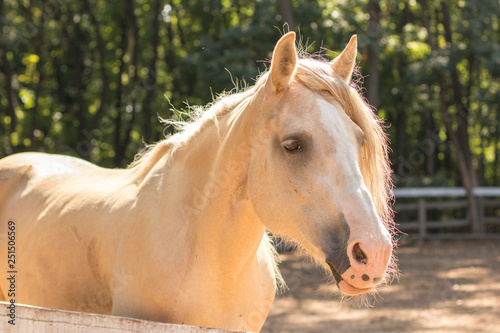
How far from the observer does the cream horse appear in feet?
6.15

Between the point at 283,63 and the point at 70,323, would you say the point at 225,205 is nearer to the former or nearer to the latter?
the point at 283,63

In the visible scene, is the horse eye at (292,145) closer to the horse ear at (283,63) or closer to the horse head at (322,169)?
the horse head at (322,169)

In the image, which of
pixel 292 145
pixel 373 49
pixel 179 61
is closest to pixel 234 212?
pixel 292 145

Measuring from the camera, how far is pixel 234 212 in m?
2.29

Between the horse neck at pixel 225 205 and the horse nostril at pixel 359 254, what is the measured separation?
63 cm

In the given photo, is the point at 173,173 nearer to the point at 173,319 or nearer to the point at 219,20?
the point at 173,319

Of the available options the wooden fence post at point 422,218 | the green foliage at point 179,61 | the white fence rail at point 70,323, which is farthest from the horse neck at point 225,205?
the wooden fence post at point 422,218

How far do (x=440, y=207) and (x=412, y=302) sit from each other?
677 centimetres

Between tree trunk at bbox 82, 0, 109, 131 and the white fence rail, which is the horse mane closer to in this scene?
the white fence rail

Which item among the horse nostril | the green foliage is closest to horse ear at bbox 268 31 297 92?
the horse nostril

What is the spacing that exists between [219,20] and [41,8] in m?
4.97

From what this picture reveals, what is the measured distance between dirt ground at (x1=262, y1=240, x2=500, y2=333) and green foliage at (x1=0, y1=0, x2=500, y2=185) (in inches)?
176

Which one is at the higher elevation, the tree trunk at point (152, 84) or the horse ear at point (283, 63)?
the horse ear at point (283, 63)

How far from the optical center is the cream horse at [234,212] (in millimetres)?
1875
